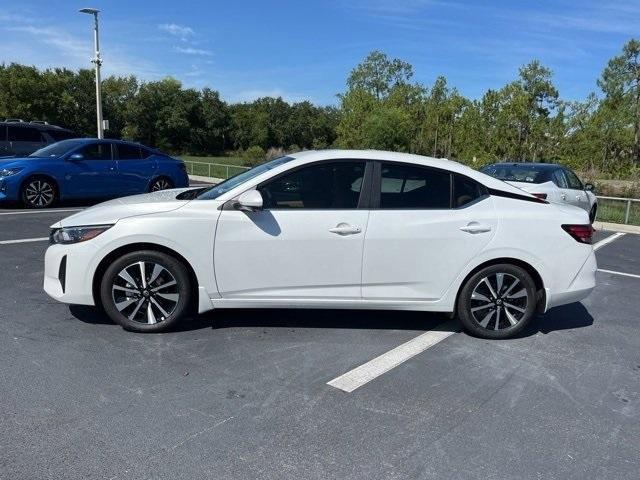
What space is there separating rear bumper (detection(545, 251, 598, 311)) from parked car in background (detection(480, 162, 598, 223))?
5.50m

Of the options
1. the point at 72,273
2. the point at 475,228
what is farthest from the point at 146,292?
the point at 475,228

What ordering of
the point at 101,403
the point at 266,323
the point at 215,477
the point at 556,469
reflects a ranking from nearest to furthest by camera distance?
the point at 215,477
the point at 556,469
the point at 101,403
the point at 266,323

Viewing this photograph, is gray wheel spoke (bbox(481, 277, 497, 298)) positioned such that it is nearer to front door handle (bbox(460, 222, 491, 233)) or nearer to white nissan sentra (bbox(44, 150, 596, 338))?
white nissan sentra (bbox(44, 150, 596, 338))

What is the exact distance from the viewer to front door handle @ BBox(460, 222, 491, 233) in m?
4.46

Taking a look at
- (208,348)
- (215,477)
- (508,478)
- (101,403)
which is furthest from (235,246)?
(508,478)

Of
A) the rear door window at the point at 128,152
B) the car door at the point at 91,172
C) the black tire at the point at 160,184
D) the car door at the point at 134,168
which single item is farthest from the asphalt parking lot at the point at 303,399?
the black tire at the point at 160,184

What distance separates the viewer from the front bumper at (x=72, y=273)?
4.25 meters

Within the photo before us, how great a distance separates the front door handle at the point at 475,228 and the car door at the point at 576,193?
23.4ft

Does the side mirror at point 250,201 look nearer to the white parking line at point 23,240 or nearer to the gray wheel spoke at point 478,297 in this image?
the gray wheel spoke at point 478,297

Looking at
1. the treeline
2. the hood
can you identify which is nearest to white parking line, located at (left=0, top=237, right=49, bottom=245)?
the hood

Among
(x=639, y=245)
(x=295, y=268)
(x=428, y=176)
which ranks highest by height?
(x=428, y=176)

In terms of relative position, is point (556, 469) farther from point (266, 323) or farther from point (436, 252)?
point (266, 323)

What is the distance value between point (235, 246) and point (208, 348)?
812 mm

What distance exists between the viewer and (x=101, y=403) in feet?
10.7
